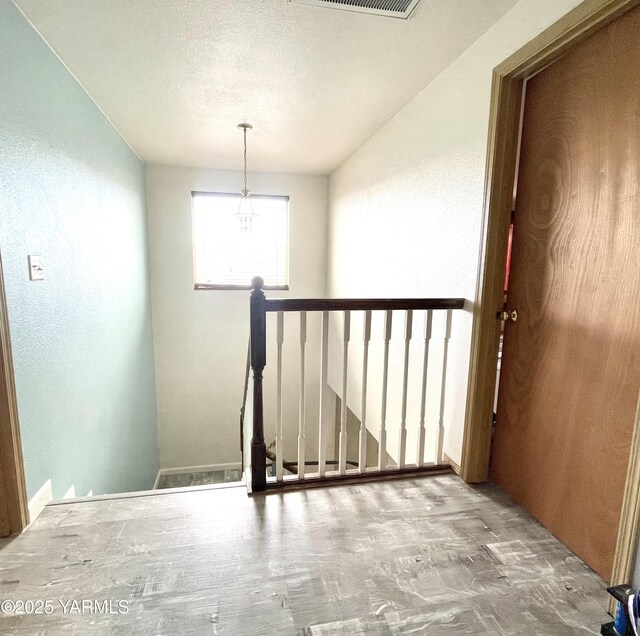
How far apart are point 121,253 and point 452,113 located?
281 cm

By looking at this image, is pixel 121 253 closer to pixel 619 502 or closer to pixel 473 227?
pixel 473 227

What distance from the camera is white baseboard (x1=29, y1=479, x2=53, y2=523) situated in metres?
1.66

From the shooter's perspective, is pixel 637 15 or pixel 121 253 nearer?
pixel 637 15

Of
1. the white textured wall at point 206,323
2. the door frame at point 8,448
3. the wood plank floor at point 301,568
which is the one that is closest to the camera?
the wood plank floor at point 301,568

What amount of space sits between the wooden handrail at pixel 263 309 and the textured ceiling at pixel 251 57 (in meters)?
1.11

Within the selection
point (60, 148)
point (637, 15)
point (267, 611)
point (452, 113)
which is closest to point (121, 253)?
point (60, 148)

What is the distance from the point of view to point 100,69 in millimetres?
2113

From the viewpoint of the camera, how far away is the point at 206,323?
4.79 metres

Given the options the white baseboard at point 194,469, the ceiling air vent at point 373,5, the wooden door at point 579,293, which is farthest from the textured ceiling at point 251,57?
the white baseboard at point 194,469

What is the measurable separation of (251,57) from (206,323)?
3.34 m

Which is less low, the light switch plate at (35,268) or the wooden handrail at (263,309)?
the light switch plate at (35,268)

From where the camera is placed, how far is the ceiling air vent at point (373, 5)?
1.54 metres

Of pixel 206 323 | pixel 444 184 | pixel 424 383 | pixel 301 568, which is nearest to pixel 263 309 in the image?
pixel 424 383

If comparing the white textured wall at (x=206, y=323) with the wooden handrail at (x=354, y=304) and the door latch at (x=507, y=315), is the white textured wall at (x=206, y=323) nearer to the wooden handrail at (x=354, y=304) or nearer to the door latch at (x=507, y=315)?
the wooden handrail at (x=354, y=304)
